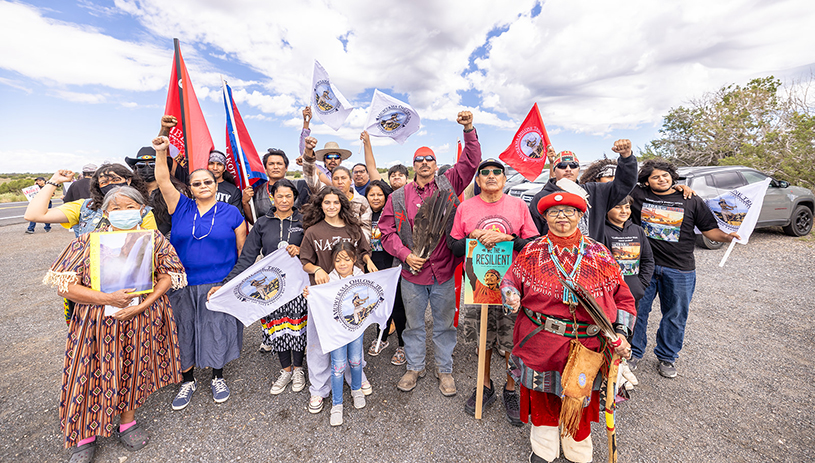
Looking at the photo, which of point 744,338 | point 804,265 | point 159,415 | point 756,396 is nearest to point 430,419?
point 159,415

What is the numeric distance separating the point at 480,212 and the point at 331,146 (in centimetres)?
307

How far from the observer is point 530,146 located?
416 cm

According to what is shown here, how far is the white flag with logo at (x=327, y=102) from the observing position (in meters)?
4.89

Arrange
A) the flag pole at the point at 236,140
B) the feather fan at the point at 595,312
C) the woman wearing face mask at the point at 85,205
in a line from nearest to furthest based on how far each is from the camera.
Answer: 1. the feather fan at the point at 595,312
2. the woman wearing face mask at the point at 85,205
3. the flag pole at the point at 236,140

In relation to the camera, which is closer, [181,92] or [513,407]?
[513,407]

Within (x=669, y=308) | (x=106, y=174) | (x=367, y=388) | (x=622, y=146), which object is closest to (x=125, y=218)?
(x=106, y=174)

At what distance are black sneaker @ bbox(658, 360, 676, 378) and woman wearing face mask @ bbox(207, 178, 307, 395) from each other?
3.84 metres

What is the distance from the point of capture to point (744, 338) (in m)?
4.25

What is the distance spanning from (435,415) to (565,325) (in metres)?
1.56

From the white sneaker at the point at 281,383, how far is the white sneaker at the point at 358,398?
77 centimetres

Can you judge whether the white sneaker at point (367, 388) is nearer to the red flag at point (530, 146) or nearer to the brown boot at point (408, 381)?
the brown boot at point (408, 381)

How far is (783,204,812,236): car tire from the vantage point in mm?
8906

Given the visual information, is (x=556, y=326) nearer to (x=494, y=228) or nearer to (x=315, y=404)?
(x=494, y=228)

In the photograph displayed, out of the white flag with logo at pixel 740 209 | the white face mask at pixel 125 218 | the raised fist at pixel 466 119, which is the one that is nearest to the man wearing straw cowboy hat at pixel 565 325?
the raised fist at pixel 466 119
